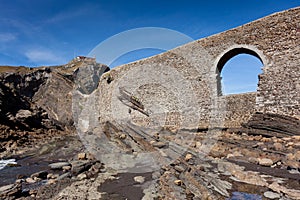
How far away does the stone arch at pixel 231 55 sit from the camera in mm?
9789

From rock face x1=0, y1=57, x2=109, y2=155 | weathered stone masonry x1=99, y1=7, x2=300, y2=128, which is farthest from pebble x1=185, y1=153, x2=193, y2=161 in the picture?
rock face x1=0, y1=57, x2=109, y2=155

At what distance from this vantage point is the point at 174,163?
6.10 metres

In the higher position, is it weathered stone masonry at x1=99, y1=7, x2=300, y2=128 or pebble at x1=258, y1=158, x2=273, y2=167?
weathered stone masonry at x1=99, y1=7, x2=300, y2=128

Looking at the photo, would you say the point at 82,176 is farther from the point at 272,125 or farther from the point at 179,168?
the point at 272,125

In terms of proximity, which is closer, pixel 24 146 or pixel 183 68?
pixel 24 146

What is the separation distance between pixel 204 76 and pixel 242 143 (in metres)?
4.97

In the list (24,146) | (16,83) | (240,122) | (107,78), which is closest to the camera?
(240,122)

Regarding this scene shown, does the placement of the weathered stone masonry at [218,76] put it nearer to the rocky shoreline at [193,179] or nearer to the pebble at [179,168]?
the rocky shoreline at [193,179]

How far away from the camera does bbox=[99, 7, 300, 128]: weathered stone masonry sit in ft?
28.8

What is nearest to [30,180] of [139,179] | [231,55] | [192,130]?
[139,179]

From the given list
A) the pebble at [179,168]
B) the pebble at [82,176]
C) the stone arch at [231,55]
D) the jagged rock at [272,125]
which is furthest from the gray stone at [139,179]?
the stone arch at [231,55]

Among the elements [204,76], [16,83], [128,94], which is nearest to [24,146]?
[128,94]

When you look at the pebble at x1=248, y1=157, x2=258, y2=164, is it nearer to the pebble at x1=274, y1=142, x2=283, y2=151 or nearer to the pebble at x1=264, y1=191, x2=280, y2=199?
the pebble at x1=274, y1=142, x2=283, y2=151

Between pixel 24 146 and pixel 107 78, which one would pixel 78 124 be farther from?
pixel 24 146
